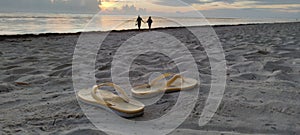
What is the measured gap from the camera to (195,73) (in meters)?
2.93

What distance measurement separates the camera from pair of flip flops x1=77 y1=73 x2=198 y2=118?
1.73 meters

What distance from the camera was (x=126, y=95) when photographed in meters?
1.96

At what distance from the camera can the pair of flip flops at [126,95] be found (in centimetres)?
173

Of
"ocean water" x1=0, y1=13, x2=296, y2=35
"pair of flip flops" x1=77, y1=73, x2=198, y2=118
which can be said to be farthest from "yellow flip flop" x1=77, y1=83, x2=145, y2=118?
"ocean water" x1=0, y1=13, x2=296, y2=35

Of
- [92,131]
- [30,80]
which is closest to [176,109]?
[92,131]

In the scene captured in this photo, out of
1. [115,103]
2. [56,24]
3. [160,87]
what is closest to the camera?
[115,103]

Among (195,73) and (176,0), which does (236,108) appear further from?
(176,0)

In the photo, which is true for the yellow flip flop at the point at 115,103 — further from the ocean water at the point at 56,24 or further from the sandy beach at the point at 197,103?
the ocean water at the point at 56,24

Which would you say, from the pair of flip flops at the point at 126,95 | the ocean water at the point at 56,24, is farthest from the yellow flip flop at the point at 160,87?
the ocean water at the point at 56,24

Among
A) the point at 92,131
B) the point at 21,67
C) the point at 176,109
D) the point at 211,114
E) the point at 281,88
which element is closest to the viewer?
the point at 92,131

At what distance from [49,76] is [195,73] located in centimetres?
185

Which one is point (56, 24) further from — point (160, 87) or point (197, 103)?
point (197, 103)

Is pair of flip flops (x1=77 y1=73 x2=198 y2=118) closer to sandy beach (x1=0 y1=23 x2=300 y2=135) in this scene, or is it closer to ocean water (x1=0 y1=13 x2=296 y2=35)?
sandy beach (x1=0 y1=23 x2=300 y2=135)

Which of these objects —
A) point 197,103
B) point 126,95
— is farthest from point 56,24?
point 197,103
